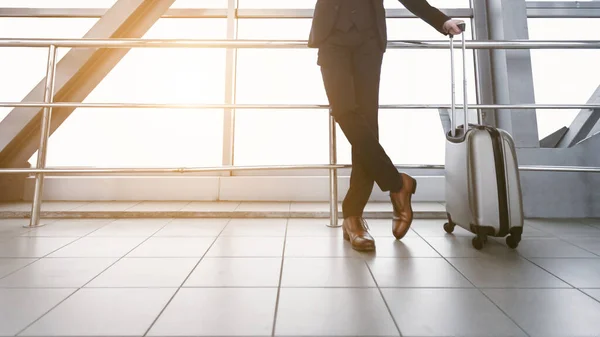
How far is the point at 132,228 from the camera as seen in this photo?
1.54m

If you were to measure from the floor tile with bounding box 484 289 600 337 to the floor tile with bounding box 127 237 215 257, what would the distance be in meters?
0.91

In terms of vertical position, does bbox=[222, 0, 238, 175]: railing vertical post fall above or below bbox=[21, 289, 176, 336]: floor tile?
above

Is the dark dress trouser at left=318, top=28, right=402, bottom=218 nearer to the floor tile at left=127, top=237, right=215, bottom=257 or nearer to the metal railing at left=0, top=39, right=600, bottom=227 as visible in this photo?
the metal railing at left=0, top=39, right=600, bottom=227

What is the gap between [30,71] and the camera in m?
2.25

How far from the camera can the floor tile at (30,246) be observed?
116 centimetres

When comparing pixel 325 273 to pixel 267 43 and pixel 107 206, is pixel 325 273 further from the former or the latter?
pixel 107 206

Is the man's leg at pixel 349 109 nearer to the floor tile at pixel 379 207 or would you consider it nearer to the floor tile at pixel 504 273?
the floor tile at pixel 504 273

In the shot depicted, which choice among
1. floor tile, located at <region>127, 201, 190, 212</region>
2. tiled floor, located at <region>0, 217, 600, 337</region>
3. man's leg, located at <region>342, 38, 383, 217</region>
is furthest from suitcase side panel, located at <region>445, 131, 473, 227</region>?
floor tile, located at <region>127, 201, 190, 212</region>

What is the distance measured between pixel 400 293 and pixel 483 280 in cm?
27

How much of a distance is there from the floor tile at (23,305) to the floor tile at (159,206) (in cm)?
95

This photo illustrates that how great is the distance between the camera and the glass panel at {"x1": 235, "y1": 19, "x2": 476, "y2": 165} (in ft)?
7.29

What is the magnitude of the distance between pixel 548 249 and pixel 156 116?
7.34 feet

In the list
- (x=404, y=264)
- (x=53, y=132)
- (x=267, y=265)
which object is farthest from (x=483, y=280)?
(x=53, y=132)

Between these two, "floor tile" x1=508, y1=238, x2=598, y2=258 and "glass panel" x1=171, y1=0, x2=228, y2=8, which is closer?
"floor tile" x1=508, y1=238, x2=598, y2=258
